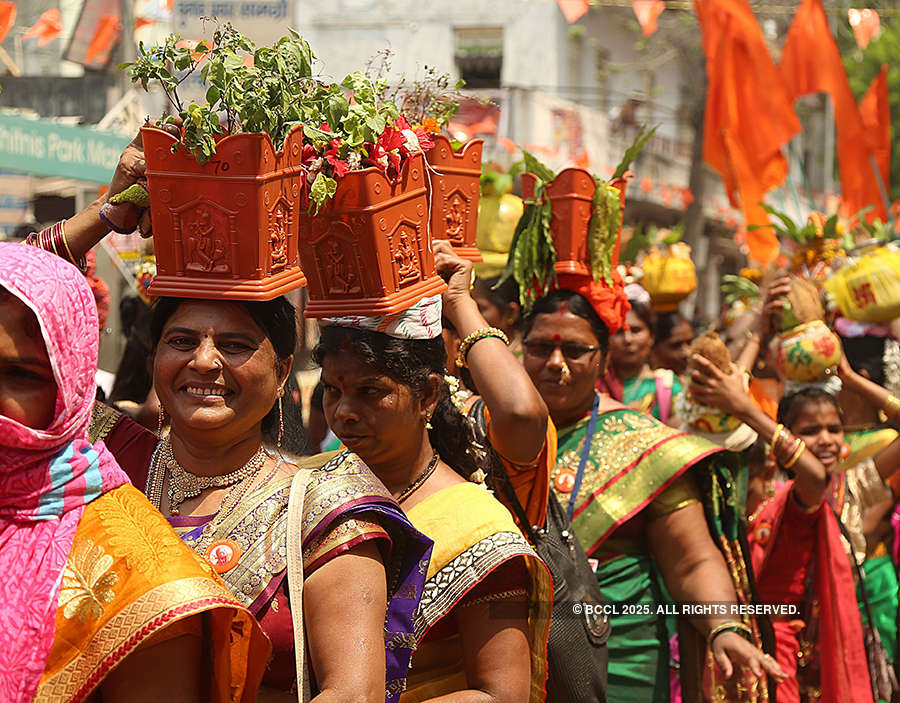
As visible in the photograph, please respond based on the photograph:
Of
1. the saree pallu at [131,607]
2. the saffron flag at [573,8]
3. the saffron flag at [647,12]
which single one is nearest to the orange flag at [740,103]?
the saffron flag at [647,12]

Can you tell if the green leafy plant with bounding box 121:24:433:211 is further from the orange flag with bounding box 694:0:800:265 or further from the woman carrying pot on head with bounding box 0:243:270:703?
the orange flag with bounding box 694:0:800:265

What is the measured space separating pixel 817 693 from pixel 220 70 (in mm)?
3779

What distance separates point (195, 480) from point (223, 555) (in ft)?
0.88

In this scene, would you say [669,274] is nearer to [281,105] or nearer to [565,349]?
[565,349]

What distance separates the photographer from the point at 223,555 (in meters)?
2.20

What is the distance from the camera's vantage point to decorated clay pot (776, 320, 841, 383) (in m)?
5.22

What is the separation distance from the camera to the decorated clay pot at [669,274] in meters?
7.33

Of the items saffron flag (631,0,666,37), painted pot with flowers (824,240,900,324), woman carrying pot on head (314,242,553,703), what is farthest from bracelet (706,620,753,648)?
saffron flag (631,0,666,37)

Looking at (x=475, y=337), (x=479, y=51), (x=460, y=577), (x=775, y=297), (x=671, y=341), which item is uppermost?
(x=479, y=51)

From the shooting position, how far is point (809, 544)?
4.96m

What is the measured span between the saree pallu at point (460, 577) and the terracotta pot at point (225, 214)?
644mm

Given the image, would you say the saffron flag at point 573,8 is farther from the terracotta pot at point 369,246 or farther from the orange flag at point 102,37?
the terracotta pot at point 369,246

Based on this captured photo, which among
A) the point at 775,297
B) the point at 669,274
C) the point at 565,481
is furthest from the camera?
the point at 669,274

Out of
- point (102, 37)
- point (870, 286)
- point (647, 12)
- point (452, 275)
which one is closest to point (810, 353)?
point (870, 286)
